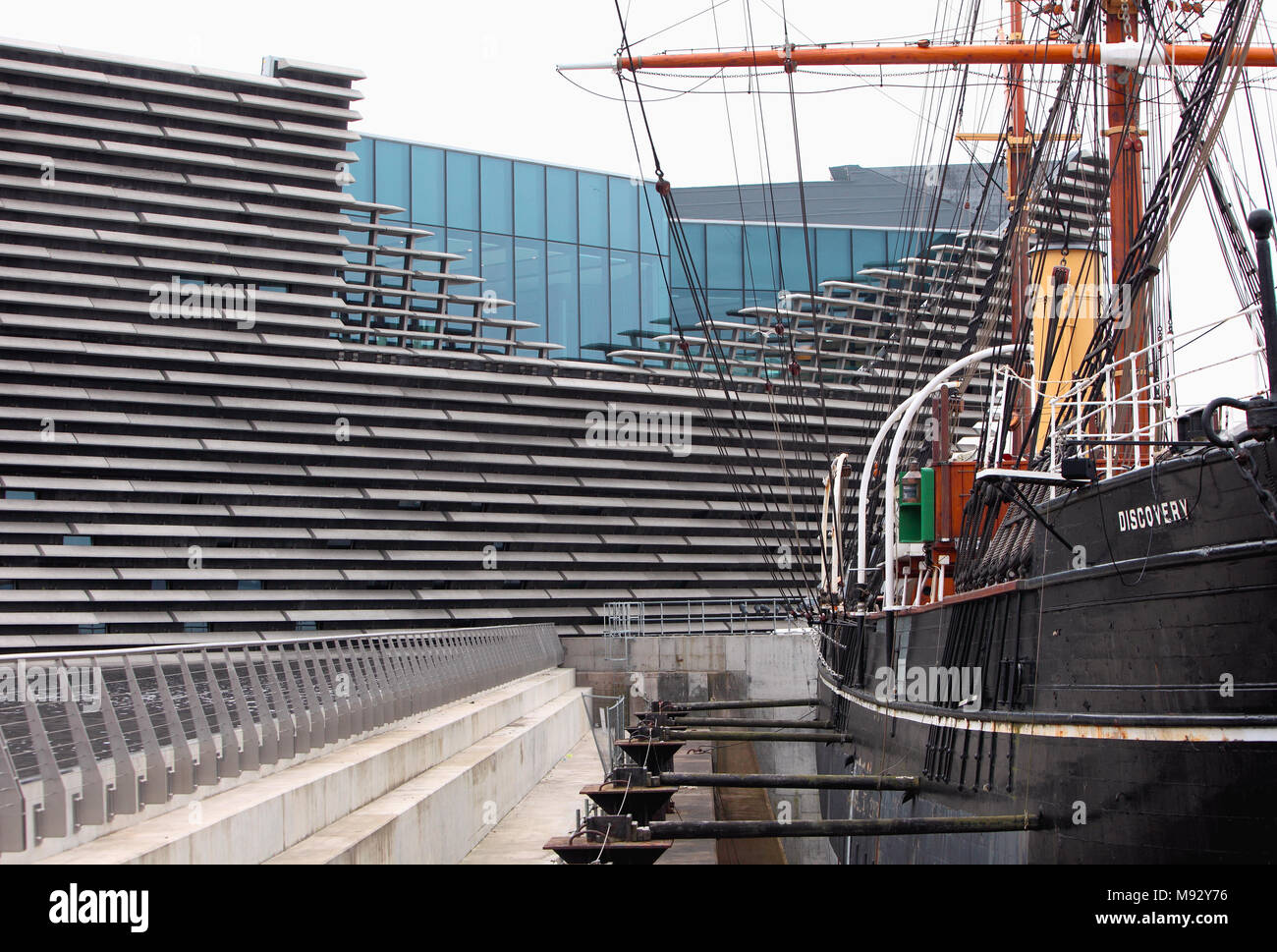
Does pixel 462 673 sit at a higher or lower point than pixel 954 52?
lower

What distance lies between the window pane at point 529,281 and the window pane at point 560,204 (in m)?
0.80

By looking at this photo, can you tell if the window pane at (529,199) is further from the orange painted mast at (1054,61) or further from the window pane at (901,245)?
the orange painted mast at (1054,61)

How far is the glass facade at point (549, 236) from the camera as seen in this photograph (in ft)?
127

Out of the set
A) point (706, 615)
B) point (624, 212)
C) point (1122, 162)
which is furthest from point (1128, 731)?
point (624, 212)

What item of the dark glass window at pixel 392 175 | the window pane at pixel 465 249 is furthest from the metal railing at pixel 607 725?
the dark glass window at pixel 392 175

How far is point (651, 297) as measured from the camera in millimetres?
41562

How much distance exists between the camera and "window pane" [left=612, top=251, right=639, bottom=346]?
40594 mm

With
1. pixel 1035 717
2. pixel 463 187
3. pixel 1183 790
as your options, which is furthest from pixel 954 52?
pixel 463 187

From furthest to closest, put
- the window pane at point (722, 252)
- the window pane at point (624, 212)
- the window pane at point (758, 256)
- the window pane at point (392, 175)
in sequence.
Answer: the window pane at point (758, 256), the window pane at point (722, 252), the window pane at point (624, 212), the window pane at point (392, 175)
